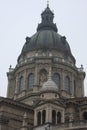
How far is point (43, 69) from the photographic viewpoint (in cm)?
7138

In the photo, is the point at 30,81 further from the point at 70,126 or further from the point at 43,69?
the point at 70,126

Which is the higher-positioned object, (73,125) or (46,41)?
(46,41)

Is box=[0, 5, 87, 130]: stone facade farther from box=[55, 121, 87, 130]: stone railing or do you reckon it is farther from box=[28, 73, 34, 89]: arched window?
box=[55, 121, 87, 130]: stone railing

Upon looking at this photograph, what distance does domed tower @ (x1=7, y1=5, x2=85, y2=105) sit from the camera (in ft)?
231

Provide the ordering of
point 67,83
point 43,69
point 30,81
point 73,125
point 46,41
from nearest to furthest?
point 73,125 < point 43,69 < point 30,81 < point 67,83 < point 46,41

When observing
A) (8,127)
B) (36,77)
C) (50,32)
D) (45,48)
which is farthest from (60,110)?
(50,32)

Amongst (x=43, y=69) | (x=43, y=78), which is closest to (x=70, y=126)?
(x=43, y=78)

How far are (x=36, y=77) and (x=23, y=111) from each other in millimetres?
11812

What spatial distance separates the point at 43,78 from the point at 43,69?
1.91 meters

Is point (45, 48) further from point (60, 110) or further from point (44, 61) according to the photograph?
point (60, 110)

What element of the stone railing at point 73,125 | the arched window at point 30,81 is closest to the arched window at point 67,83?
the arched window at point 30,81

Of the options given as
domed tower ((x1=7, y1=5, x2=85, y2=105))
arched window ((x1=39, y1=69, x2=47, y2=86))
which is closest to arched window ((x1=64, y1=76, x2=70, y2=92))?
domed tower ((x1=7, y1=5, x2=85, y2=105))

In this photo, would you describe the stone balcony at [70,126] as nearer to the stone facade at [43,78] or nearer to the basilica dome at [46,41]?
the stone facade at [43,78]

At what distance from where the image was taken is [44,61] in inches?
2827
